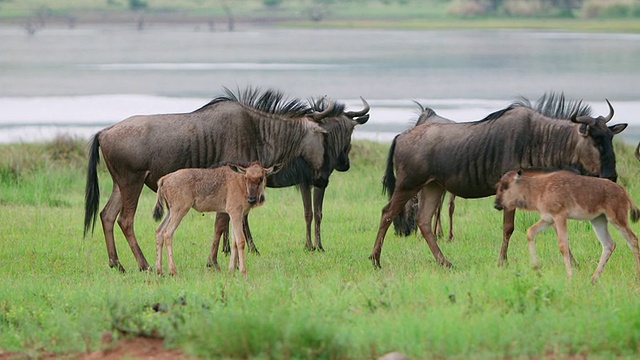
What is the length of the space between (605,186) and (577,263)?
4.87ft

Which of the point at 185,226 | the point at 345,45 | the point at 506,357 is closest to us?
the point at 506,357

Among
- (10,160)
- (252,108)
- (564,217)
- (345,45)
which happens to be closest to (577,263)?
(564,217)

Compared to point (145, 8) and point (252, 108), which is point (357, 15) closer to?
point (145, 8)

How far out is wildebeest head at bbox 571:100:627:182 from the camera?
412 inches

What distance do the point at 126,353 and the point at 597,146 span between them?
16.9 feet

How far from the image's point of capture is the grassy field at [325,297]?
6.94m

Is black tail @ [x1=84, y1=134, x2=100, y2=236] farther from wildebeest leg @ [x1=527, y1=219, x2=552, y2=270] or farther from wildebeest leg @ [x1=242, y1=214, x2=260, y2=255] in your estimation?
wildebeest leg @ [x1=527, y1=219, x2=552, y2=270]

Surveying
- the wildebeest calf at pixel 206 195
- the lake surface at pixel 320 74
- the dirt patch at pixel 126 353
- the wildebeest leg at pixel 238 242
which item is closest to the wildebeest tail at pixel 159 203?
the wildebeest calf at pixel 206 195

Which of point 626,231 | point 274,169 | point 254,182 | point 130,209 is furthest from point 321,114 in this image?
point 626,231

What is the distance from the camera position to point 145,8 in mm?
101062

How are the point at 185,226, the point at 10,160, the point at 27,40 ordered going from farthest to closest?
the point at 27,40, the point at 10,160, the point at 185,226

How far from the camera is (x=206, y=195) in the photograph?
10.3m

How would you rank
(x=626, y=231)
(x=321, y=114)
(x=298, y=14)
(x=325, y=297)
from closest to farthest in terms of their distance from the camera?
(x=325, y=297), (x=626, y=231), (x=321, y=114), (x=298, y=14)

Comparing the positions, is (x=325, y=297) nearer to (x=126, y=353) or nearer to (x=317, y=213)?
(x=126, y=353)
